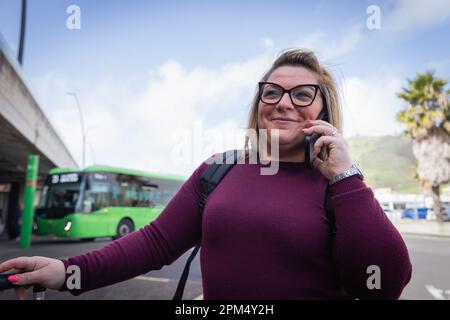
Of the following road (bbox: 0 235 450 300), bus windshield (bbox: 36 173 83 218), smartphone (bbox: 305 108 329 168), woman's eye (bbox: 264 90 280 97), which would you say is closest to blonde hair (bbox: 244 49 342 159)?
woman's eye (bbox: 264 90 280 97)

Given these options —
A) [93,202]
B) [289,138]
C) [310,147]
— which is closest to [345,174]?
[310,147]

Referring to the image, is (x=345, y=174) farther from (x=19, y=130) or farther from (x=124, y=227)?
(x=124, y=227)

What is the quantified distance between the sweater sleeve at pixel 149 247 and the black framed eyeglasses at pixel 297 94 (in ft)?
1.39

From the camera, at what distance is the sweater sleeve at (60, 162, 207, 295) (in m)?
1.16

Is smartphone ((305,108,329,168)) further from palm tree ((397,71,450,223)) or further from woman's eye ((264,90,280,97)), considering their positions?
palm tree ((397,71,450,223))

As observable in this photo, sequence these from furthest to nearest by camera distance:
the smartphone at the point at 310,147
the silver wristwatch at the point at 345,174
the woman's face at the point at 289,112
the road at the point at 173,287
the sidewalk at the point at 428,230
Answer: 1. the sidewalk at the point at 428,230
2. the road at the point at 173,287
3. the woman's face at the point at 289,112
4. the smartphone at the point at 310,147
5. the silver wristwatch at the point at 345,174

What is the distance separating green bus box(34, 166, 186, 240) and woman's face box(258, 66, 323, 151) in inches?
464

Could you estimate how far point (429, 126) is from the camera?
19531 mm

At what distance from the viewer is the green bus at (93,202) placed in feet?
39.2

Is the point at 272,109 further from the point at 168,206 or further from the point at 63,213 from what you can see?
the point at 63,213

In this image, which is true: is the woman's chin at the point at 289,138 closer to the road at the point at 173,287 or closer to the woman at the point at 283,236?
the woman at the point at 283,236

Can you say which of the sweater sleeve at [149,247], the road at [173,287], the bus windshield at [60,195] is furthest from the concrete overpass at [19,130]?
the sweater sleeve at [149,247]

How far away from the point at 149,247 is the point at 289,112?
80cm
